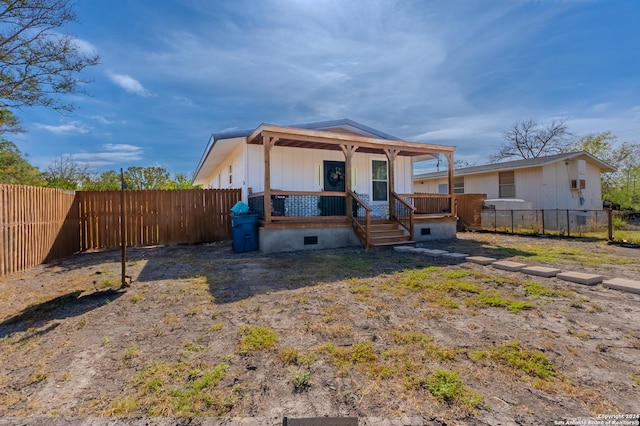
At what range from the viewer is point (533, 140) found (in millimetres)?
28031

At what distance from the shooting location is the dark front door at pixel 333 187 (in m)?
10.3

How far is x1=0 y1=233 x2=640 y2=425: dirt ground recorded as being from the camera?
1.92 metres

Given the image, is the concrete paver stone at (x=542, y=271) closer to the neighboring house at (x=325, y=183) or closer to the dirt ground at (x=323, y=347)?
the dirt ground at (x=323, y=347)

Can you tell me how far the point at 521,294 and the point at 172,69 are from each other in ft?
43.0

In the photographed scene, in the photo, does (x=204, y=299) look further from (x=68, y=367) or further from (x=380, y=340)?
(x=380, y=340)

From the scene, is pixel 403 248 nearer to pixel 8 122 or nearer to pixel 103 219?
pixel 103 219

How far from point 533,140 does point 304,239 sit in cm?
2985

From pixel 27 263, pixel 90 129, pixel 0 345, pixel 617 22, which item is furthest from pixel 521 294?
pixel 90 129

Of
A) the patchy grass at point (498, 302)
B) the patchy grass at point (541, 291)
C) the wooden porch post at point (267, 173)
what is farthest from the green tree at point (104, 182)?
the patchy grass at point (541, 291)

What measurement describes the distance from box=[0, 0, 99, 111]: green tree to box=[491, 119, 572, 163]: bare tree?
108 ft

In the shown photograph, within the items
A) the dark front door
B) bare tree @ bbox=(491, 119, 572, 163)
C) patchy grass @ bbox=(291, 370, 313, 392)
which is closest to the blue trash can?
the dark front door

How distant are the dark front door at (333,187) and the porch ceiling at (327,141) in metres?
0.77

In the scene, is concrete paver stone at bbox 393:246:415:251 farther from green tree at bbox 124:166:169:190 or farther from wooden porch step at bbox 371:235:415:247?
green tree at bbox 124:166:169:190

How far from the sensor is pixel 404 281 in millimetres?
5031
